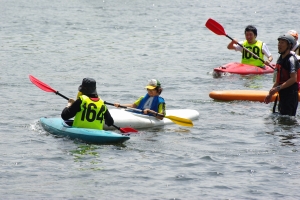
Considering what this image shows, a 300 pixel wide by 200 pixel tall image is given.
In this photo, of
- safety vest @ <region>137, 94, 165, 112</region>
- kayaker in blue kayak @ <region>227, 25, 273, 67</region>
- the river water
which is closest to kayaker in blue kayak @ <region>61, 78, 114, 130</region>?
the river water

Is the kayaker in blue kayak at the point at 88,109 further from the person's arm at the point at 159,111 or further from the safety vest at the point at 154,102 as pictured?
the safety vest at the point at 154,102

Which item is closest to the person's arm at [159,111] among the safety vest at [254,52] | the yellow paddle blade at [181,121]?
the yellow paddle blade at [181,121]

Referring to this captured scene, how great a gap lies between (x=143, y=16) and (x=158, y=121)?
66.4 feet

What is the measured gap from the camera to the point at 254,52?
48.5ft

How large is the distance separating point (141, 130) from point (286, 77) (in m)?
2.24

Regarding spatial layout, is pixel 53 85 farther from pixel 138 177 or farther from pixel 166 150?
pixel 138 177

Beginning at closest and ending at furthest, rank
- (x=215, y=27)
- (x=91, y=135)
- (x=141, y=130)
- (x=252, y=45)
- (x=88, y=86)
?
(x=88, y=86) → (x=91, y=135) → (x=141, y=130) → (x=215, y=27) → (x=252, y=45)

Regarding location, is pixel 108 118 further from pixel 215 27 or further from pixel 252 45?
pixel 252 45

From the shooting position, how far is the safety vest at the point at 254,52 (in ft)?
48.3

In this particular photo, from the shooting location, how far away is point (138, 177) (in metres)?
8.16

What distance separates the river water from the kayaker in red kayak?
0.42m

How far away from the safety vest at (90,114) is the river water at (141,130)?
11.3 inches

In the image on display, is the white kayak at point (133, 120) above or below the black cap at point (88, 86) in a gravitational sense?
below

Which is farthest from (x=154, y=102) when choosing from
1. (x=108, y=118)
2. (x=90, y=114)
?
(x=90, y=114)
